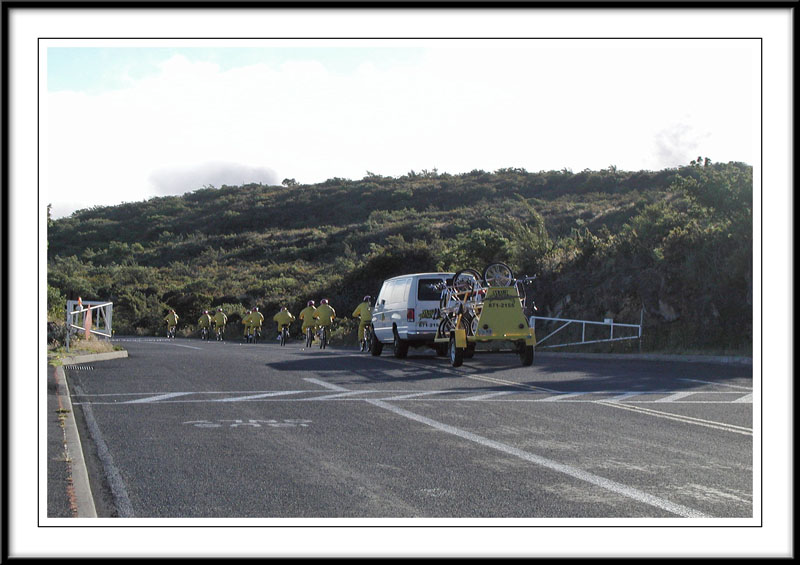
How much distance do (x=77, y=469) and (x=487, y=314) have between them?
1291 cm

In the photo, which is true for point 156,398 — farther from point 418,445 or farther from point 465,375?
point 465,375

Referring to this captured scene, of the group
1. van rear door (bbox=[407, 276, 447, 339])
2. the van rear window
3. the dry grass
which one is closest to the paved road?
Answer: the dry grass

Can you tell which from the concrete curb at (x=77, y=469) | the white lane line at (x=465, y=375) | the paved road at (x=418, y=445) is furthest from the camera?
the white lane line at (x=465, y=375)

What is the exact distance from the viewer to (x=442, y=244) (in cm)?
5472

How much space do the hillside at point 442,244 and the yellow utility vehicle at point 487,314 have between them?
22.6ft

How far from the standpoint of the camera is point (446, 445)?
10.1 metres

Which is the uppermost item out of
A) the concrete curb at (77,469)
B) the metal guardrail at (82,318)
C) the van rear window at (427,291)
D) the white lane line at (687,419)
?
the van rear window at (427,291)

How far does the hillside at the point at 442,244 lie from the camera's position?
28.7m

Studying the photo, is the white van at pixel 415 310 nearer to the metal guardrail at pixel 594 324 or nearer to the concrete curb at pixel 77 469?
the metal guardrail at pixel 594 324

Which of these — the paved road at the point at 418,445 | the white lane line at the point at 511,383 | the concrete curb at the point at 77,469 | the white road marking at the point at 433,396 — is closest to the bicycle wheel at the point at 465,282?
the white lane line at the point at 511,383

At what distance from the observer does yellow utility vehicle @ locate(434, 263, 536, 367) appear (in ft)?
66.7

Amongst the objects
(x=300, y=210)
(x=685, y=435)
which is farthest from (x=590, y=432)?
(x=300, y=210)

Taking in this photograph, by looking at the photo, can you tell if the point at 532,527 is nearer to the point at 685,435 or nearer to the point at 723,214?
the point at 685,435

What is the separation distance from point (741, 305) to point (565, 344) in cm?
528
